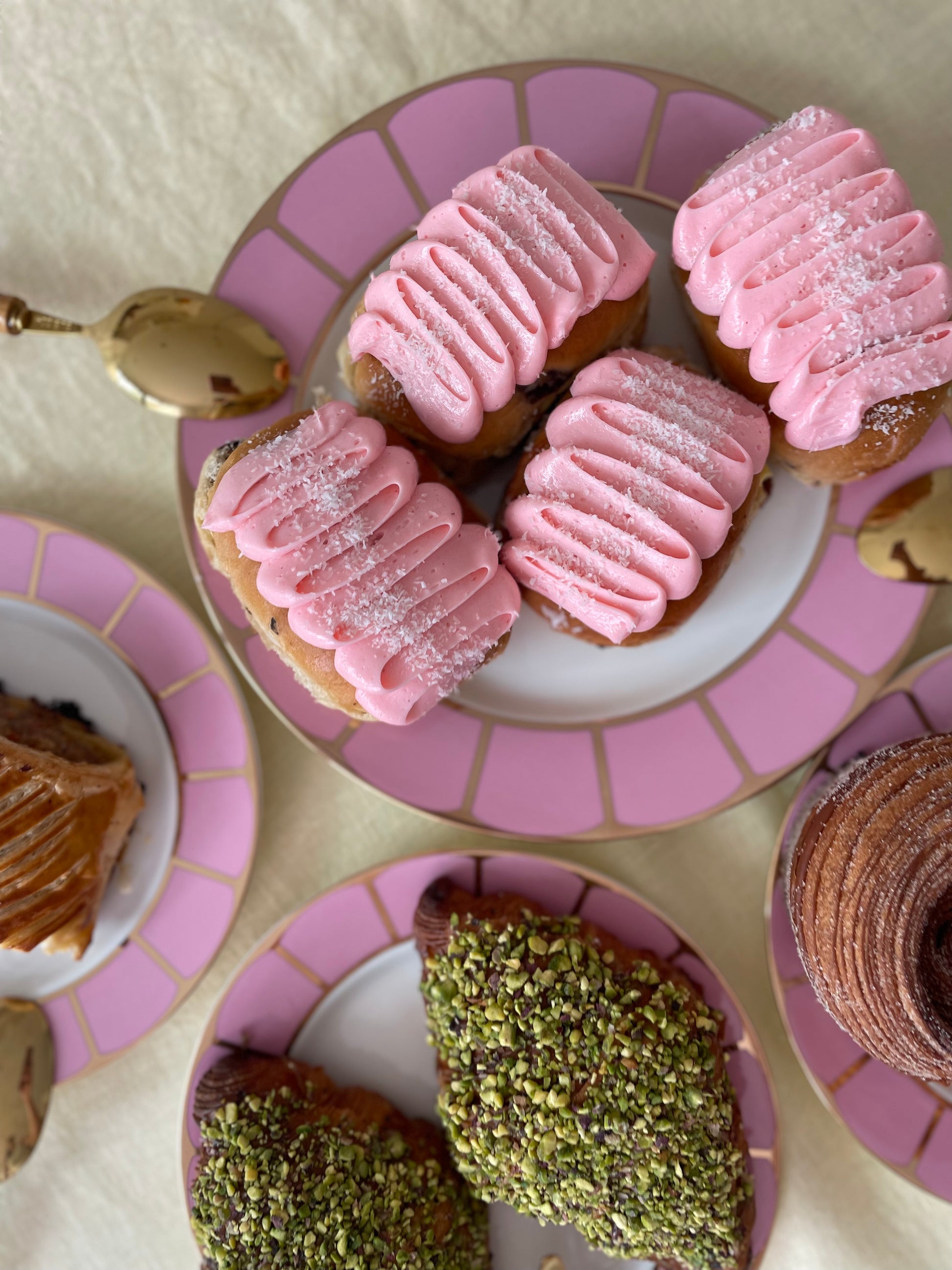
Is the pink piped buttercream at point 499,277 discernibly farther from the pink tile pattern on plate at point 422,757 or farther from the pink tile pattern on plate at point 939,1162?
the pink tile pattern on plate at point 939,1162

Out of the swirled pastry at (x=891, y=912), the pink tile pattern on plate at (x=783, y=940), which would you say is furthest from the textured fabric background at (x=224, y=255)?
the swirled pastry at (x=891, y=912)

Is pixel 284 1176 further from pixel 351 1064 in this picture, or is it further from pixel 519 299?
pixel 519 299

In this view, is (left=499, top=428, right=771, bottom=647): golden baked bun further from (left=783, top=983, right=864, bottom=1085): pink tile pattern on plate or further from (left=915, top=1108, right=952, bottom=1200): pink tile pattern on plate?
(left=915, top=1108, right=952, bottom=1200): pink tile pattern on plate

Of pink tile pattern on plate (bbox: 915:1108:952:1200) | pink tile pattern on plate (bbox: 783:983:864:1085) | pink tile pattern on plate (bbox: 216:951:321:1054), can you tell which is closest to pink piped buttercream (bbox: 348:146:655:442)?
pink tile pattern on plate (bbox: 216:951:321:1054)

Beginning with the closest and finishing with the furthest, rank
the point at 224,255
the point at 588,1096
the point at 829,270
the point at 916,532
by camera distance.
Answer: the point at 829,270, the point at 588,1096, the point at 916,532, the point at 224,255

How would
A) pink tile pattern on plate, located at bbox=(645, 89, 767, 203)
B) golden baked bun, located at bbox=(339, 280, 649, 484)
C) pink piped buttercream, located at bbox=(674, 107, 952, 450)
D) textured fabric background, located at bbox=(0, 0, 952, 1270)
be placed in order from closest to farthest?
pink piped buttercream, located at bbox=(674, 107, 952, 450), golden baked bun, located at bbox=(339, 280, 649, 484), pink tile pattern on plate, located at bbox=(645, 89, 767, 203), textured fabric background, located at bbox=(0, 0, 952, 1270)

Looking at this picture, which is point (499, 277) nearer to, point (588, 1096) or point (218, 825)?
point (218, 825)

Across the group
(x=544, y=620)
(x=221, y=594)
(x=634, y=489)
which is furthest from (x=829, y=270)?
(x=221, y=594)
